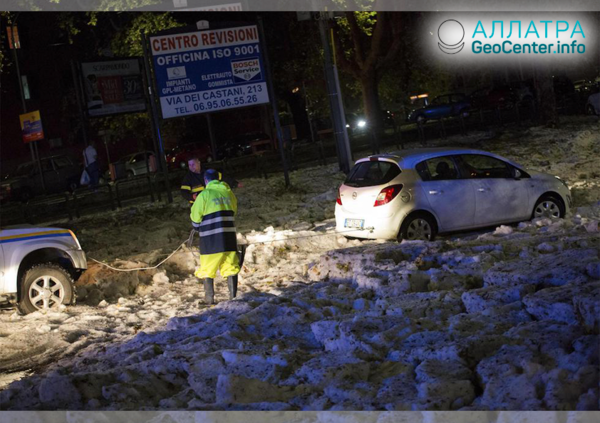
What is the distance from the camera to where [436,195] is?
12078mm

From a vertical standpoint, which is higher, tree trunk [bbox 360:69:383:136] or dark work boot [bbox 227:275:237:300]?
tree trunk [bbox 360:69:383:136]

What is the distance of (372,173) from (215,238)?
134 inches

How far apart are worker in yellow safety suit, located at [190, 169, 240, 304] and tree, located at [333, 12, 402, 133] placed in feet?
73.4

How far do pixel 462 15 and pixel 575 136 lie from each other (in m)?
5.81

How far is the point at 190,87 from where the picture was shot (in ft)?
64.7

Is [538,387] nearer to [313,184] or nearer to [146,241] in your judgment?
[146,241]

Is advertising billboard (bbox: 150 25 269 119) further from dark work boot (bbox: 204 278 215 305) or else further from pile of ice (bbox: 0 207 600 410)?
pile of ice (bbox: 0 207 600 410)

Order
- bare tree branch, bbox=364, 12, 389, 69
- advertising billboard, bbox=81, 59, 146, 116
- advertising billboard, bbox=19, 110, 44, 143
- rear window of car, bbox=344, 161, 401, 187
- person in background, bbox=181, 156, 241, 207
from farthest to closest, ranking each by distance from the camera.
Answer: advertising billboard, bbox=19, 110, 44, 143 < bare tree branch, bbox=364, 12, 389, 69 < advertising billboard, bbox=81, 59, 146, 116 < person in background, bbox=181, 156, 241, 207 < rear window of car, bbox=344, 161, 401, 187

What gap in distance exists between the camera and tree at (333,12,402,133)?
32.0 meters

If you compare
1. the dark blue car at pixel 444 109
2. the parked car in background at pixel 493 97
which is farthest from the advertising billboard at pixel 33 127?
the parked car in background at pixel 493 97

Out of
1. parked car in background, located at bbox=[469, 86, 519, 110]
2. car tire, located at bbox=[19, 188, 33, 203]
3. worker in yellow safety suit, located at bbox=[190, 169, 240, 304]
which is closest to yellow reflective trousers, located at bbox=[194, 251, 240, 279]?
worker in yellow safety suit, located at bbox=[190, 169, 240, 304]

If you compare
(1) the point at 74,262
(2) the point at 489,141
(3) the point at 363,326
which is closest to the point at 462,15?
(2) the point at 489,141

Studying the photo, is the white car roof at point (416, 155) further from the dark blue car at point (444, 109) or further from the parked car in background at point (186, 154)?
the dark blue car at point (444, 109)

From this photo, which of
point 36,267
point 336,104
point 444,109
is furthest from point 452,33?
point 36,267
